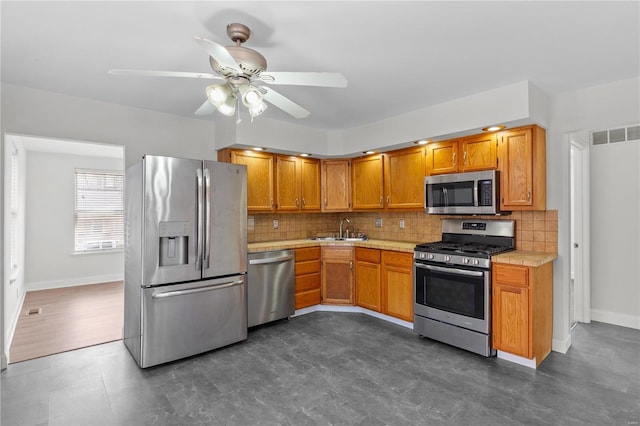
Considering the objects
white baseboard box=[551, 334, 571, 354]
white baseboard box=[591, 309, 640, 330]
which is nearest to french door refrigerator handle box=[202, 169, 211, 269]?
white baseboard box=[551, 334, 571, 354]

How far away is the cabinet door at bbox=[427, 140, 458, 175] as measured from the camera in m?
3.62

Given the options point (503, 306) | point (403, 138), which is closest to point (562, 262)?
point (503, 306)

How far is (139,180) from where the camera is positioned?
2.96 meters

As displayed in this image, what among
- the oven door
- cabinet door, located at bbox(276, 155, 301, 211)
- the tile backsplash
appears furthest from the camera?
cabinet door, located at bbox(276, 155, 301, 211)

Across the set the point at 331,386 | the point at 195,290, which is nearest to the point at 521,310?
the point at 331,386

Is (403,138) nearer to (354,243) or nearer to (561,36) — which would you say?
(354,243)

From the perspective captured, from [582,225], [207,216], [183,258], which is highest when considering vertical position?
[207,216]

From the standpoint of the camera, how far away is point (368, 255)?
4.22 m

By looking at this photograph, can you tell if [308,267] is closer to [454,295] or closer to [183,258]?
[183,258]

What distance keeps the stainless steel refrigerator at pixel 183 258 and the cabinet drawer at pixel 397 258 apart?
1666 millimetres

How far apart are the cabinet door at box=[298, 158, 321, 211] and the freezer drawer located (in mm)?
1587

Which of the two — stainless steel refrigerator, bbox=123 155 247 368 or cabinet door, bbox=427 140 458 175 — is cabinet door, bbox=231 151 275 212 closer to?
stainless steel refrigerator, bbox=123 155 247 368

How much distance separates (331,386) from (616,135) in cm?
413

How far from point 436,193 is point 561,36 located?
1.83 meters
